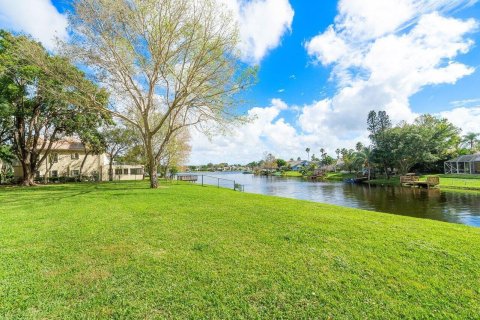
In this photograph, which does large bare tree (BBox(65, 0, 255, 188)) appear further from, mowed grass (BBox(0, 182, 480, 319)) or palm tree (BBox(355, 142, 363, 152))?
palm tree (BBox(355, 142, 363, 152))

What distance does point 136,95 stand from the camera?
17.4 metres

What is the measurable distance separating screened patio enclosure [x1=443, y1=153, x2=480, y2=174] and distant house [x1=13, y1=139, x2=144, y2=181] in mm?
59034

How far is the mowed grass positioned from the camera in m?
2.93

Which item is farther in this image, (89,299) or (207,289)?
(207,289)

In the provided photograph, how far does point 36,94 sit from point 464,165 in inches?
2349

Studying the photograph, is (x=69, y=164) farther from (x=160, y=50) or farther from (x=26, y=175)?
(x=160, y=50)

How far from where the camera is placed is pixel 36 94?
19031 mm

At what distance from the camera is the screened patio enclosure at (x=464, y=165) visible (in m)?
39.2

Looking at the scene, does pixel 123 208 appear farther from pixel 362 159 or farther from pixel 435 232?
pixel 362 159

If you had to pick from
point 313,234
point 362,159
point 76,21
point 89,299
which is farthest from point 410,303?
point 362,159

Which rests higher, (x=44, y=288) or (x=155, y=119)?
(x=155, y=119)

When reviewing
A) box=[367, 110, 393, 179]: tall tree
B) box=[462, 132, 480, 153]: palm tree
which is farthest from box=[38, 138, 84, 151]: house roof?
box=[462, 132, 480, 153]: palm tree

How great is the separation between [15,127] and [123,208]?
68.2ft

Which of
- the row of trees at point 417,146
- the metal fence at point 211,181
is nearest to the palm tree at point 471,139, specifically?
the row of trees at point 417,146
